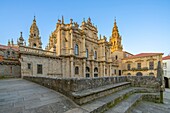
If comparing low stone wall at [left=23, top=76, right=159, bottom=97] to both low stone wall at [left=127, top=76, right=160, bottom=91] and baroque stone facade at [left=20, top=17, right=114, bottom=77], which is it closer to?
low stone wall at [left=127, top=76, right=160, bottom=91]

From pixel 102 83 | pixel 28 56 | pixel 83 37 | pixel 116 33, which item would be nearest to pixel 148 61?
pixel 116 33

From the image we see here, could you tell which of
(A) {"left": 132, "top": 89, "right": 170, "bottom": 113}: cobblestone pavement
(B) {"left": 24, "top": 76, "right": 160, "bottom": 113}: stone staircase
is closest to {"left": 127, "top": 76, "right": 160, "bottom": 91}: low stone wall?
(B) {"left": 24, "top": 76, "right": 160, "bottom": 113}: stone staircase

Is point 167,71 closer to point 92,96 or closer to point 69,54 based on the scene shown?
point 69,54

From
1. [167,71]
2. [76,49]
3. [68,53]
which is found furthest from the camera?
[167,71]

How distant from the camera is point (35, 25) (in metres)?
30.1

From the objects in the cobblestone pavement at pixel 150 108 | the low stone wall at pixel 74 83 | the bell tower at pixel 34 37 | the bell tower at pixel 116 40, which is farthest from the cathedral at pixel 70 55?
the cobblestone pavement at pixel 150 108

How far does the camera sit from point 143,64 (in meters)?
31.3

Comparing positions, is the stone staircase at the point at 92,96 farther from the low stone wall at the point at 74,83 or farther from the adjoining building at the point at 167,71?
the adjoining building at the point at 167,71

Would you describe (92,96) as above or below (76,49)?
below

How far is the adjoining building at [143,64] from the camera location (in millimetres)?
29188

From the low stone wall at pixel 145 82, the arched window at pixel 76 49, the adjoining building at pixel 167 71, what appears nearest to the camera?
the low stone wall at pixel 145 82

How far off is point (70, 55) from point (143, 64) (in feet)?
88.0

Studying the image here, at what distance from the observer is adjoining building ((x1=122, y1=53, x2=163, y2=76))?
29.2 m

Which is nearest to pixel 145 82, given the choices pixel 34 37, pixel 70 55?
pixel 70 55
